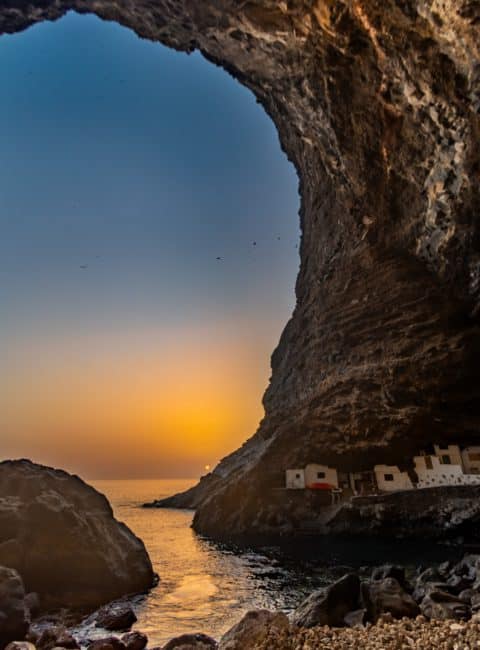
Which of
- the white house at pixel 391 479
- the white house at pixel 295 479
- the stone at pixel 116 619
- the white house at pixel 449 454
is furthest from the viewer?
the white house at pixel 295 479

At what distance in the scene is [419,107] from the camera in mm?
20078

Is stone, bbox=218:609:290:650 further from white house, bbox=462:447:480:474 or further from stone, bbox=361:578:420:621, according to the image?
white house, bbox=462:447:480:474

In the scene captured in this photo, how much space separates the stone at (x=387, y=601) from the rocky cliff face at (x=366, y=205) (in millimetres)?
19716

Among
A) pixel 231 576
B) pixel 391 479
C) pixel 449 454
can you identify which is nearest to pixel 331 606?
pixel 231 576

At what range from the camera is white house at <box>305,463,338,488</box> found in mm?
39188

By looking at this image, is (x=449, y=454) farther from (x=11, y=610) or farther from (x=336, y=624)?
(x=11, y=610)

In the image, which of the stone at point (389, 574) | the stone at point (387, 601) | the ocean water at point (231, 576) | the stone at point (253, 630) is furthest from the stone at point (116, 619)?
the stone at point (389, 574)

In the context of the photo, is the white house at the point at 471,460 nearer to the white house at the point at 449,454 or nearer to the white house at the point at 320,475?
the white house at the point at 449,454

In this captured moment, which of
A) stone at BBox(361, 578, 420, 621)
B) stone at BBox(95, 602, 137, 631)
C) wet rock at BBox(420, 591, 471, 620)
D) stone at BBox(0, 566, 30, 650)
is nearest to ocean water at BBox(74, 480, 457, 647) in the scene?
stone at BBox(95, 602, 137, 631)

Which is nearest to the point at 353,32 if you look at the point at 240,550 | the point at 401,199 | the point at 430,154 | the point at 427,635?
the point at 430,154

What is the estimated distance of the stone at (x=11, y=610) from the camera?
9706mm

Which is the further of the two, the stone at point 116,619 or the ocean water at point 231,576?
the ocean water at point 231,576

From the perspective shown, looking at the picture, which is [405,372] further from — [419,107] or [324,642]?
[324,642]

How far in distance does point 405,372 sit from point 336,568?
1613 cm
